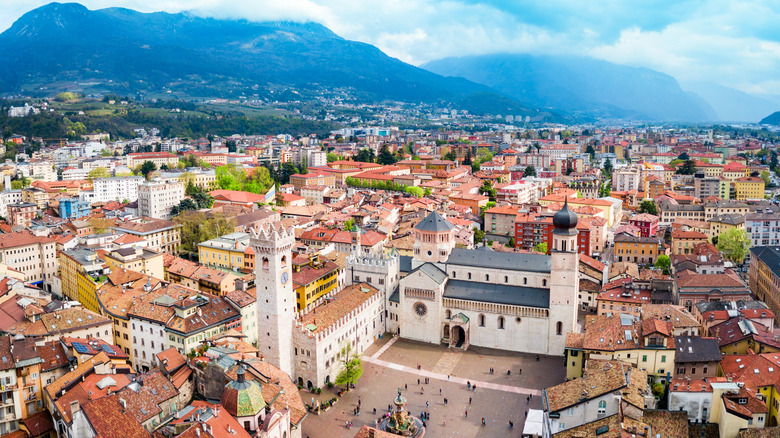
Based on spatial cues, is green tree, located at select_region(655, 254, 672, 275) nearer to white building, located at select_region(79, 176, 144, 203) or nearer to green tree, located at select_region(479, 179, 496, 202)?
green tree, located at select_region(479, 179, 496, 202)

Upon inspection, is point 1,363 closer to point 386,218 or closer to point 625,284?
point 625,284

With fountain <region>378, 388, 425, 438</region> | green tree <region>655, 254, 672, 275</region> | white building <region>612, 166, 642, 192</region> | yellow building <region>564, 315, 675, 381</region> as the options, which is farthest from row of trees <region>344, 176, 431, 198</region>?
fountain <region>378, 388, 425, 438</region>

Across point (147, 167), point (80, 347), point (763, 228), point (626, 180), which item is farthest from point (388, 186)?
point (80, 347)

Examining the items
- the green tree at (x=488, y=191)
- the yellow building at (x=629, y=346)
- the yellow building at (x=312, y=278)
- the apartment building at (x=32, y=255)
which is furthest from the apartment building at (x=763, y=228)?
the apartment building at (x=32, y=255)

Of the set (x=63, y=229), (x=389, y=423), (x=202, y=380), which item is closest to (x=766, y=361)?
(x=389, y=423)

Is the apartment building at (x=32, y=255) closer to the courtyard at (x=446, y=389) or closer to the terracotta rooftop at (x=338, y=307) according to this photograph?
the terracotta rooftop at (x=338, y=307)

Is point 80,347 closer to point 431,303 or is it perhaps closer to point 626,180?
point 431,303
